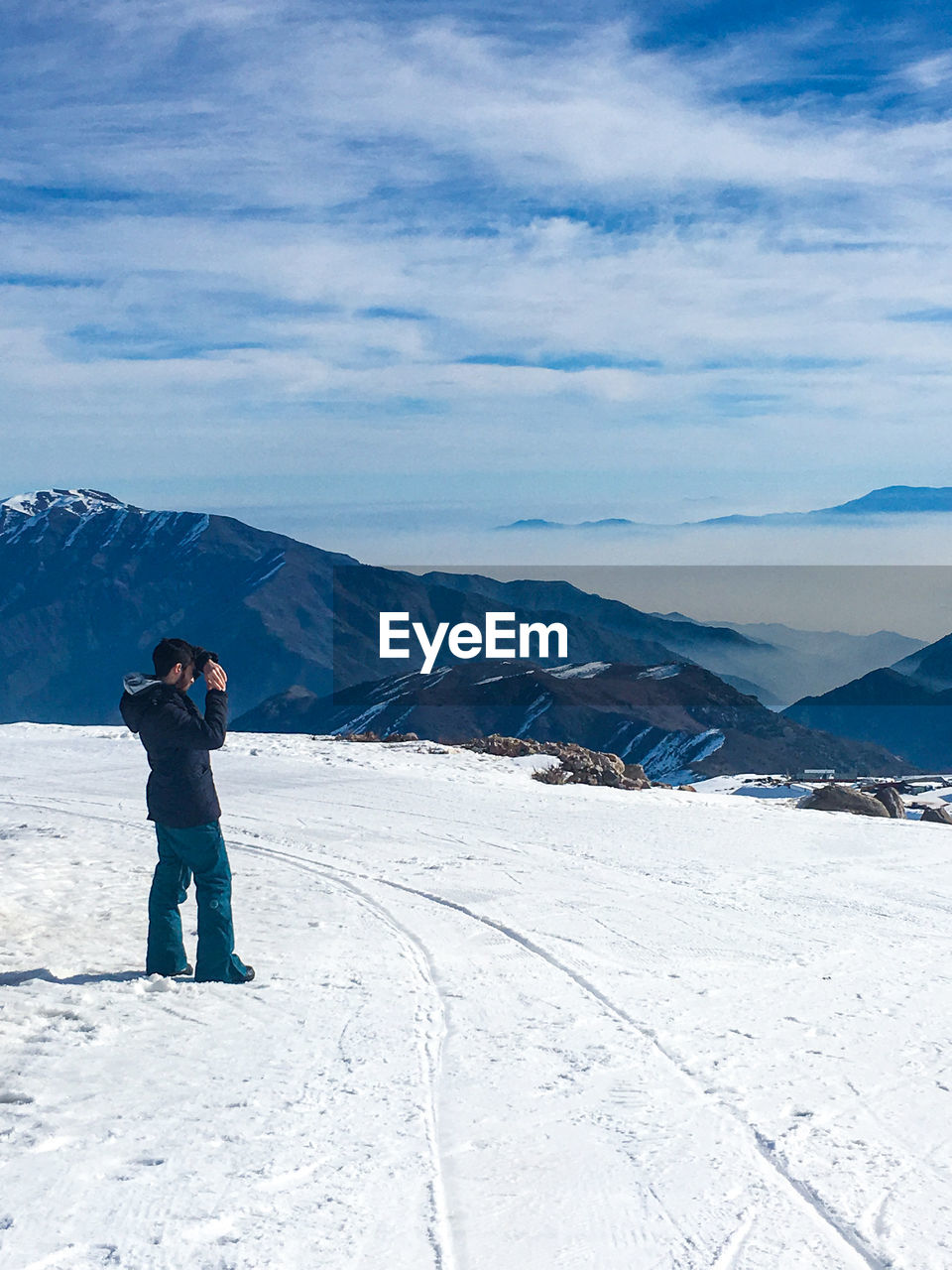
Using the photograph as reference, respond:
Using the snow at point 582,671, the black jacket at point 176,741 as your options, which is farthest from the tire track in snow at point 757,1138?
the snow at point 582,671

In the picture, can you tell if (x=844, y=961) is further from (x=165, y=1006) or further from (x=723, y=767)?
(x=723, y=767)

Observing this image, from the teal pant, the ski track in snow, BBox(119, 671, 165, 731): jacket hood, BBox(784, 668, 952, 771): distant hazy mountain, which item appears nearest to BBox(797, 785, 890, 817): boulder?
the ski track in snow

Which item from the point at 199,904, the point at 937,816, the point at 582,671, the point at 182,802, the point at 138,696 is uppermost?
the point at 582,671

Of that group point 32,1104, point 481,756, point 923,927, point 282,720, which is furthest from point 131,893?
point 282,720

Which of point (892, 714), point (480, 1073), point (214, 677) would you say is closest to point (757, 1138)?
point (480, 1073)

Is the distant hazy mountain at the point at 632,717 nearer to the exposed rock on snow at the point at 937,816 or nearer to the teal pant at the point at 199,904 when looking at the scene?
the exposed rock on snow at the point at 937,816

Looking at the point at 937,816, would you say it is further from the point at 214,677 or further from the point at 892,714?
the point at 892,714
